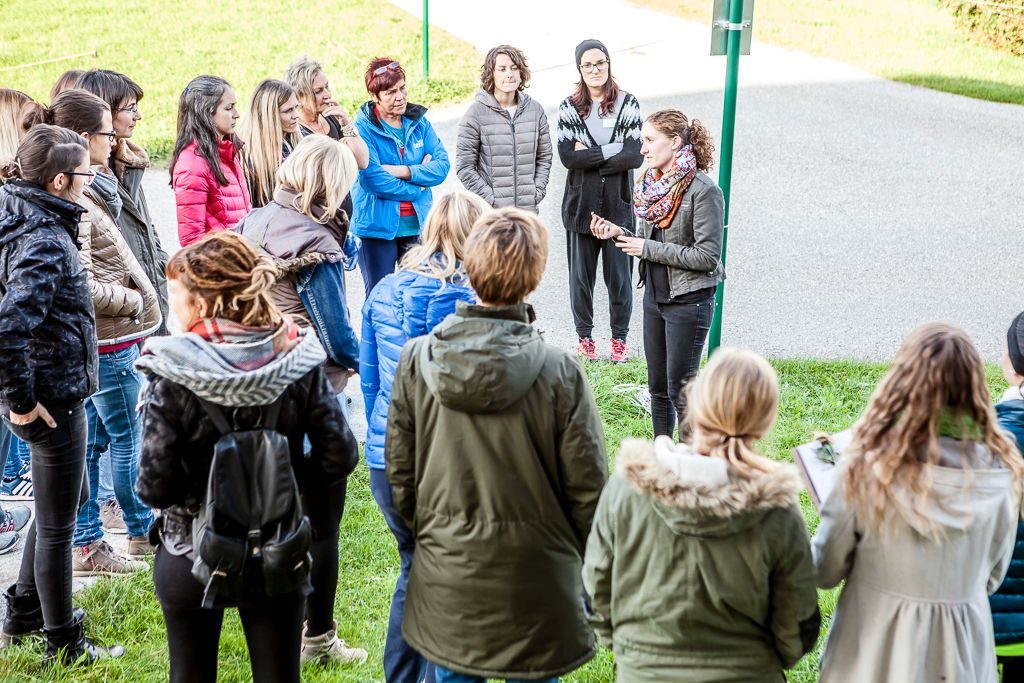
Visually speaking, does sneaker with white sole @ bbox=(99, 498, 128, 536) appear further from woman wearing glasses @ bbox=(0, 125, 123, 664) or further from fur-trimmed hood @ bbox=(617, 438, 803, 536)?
fur-trimmed hood @ bbox=(617, 438, 803, 536)

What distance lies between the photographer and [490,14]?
20.6 m

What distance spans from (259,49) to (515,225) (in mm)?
15540

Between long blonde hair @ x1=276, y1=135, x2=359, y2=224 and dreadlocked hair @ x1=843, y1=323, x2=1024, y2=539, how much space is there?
2.45 metres

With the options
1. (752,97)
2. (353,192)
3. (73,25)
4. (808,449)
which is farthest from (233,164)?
(73,25)

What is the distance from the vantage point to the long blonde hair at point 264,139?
5887 millimetres

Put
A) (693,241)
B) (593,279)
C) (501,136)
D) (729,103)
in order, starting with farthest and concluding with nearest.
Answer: (593,279) < (501,136) < (729,103) < (693,241)

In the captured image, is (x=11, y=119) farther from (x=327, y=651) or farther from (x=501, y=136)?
(x=501, y=136)

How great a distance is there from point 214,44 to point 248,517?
16381 millimetres

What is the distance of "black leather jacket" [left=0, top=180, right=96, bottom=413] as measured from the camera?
3.71 meters

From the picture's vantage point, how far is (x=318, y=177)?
4402mm

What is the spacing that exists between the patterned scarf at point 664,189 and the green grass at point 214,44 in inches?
368

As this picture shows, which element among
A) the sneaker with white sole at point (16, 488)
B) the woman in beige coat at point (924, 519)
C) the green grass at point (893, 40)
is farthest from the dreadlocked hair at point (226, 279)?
the green grass at point (893, 40)

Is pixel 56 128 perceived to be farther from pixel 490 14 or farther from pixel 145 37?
pixel 490 14

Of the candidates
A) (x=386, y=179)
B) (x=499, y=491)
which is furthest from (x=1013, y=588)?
(x=386, y=179)
